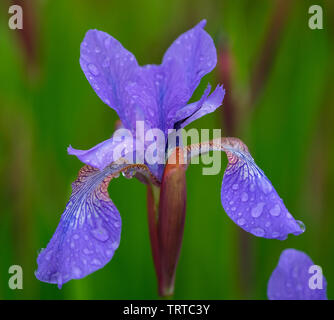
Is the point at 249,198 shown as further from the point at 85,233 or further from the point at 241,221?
the point at 85,233

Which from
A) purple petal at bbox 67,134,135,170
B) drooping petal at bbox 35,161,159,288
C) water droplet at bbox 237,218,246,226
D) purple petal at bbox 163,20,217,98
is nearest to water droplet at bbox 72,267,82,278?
drooping petal at bbox 35,161,159,288

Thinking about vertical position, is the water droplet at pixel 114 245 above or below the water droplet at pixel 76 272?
above

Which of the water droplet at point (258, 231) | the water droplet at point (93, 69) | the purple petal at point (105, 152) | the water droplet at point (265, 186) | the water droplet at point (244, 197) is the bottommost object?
the water droplet at point (258, 231)

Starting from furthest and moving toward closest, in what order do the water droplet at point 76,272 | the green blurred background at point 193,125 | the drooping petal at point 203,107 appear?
the green blurred background at point 193,125, the drooping petal at point 203,107, the water droplet at point 76,272

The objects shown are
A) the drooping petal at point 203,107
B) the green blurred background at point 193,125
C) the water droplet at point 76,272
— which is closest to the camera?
the water droplet at point 76,272

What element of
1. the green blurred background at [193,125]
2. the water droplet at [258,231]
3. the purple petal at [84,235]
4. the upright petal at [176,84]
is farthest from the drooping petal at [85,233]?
the green blurred background at [193,125]

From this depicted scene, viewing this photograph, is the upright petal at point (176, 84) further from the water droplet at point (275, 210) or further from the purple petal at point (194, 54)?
the water droplet at point (275, 210)

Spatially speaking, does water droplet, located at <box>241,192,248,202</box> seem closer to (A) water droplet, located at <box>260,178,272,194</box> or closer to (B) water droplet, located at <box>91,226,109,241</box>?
(A) water droplet, located at <box>260,178,272,194</box>
